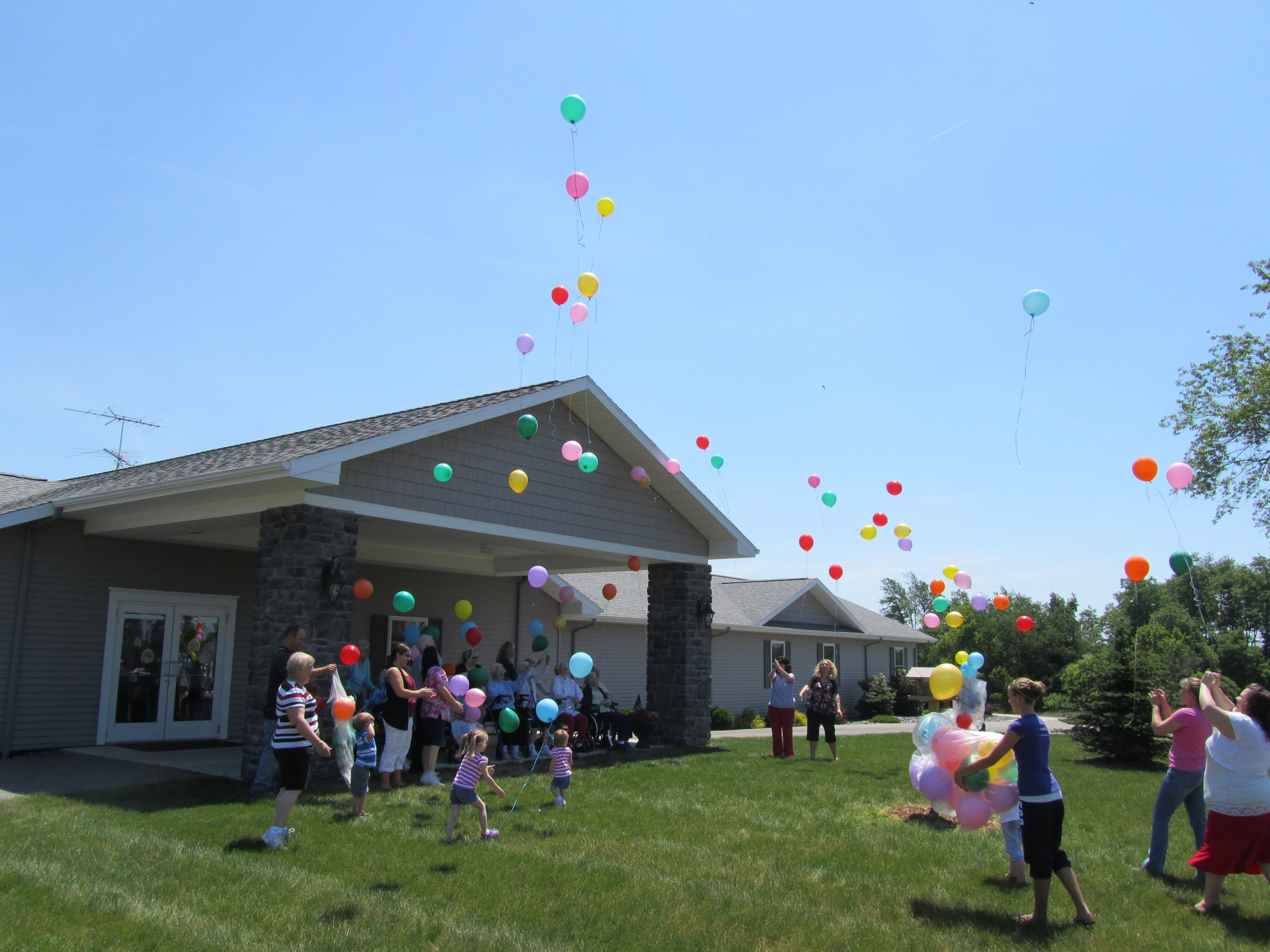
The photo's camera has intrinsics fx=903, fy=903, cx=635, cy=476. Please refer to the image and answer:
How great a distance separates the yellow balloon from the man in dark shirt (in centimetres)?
503

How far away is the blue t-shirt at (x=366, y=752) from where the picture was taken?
26.0 ft

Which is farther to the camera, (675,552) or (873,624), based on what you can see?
(873,624)

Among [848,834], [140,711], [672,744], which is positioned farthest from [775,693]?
[140,711]

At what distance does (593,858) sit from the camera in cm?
670

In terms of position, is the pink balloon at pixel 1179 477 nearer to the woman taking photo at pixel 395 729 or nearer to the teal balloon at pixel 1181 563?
the teal balloon at pixel 1181 563

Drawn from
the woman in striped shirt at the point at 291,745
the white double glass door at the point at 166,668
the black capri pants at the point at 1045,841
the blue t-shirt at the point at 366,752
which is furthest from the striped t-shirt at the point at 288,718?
the white double glass door at the point at 166,668

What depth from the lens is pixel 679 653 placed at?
14.9m

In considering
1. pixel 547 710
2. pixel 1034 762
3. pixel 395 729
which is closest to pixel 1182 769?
pixel 1034 762

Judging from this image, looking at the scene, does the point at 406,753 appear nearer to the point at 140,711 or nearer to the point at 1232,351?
the point at 140,711

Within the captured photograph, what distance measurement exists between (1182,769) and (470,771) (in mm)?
5308

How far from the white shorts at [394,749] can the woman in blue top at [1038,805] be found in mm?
6193

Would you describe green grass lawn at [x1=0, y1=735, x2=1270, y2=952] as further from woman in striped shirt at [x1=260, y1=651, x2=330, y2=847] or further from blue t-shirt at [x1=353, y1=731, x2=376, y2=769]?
blue t-shirt at [x1=353, y1=731, x2=376, y2=769]

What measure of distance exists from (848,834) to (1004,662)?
3747 cm

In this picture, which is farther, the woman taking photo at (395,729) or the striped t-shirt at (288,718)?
the woman taking photo at (395,729)
